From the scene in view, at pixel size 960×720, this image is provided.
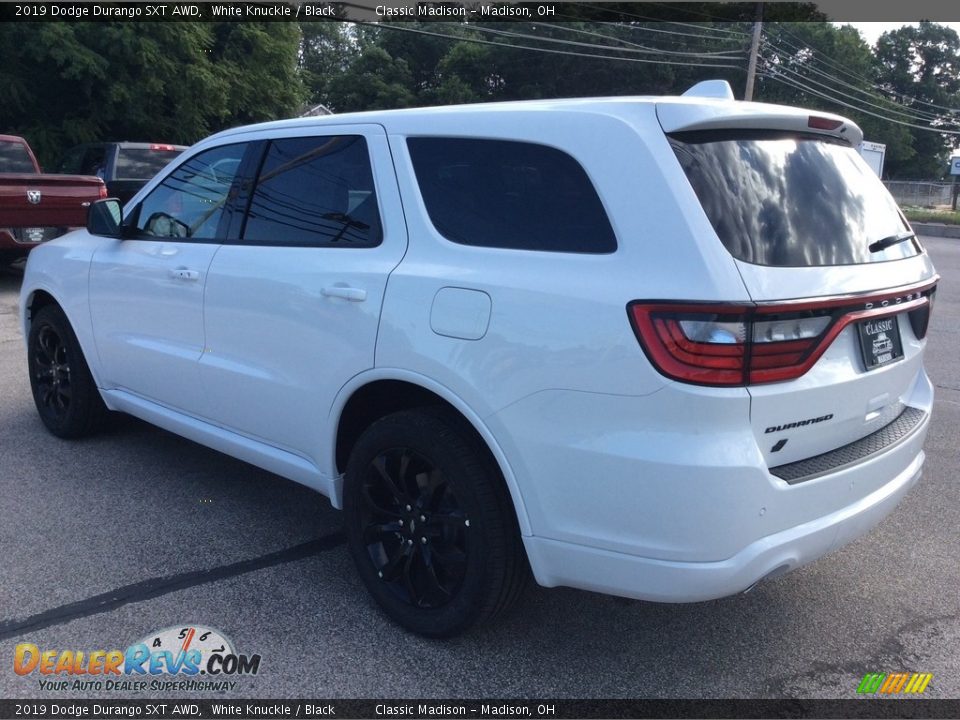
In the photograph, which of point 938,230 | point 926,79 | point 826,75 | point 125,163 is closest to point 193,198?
point 125,163

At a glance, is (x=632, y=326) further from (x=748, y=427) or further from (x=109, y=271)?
(x=109, y=271)

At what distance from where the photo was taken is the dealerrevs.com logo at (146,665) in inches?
117

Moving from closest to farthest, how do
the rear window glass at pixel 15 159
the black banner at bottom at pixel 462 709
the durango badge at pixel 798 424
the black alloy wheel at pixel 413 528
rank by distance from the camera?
the durango badge at pixel 798 424
the black banner at bottom at pixel 462 709
the black alloy wheel at pixel 413 528
the rear window glass at pixel 15 159

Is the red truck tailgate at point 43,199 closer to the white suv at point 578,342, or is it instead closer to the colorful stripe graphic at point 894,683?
the white suv at point 578,342

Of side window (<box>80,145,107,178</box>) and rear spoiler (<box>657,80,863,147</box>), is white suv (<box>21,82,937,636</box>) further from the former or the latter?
side window (<box>80,145,107,178</box>)

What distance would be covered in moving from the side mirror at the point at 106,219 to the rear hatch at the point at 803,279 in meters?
3.15

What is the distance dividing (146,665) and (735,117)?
2698mm

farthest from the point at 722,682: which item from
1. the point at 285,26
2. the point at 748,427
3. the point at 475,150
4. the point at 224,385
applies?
the point at 285,26

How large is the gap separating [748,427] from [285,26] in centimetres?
2295

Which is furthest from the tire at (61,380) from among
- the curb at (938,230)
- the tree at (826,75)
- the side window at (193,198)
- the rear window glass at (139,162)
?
the tree at (826,75)

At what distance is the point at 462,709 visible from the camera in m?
2.87

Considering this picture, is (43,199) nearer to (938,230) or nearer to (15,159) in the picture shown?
(15,159)

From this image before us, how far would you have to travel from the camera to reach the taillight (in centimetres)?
249

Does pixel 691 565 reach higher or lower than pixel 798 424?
lower
